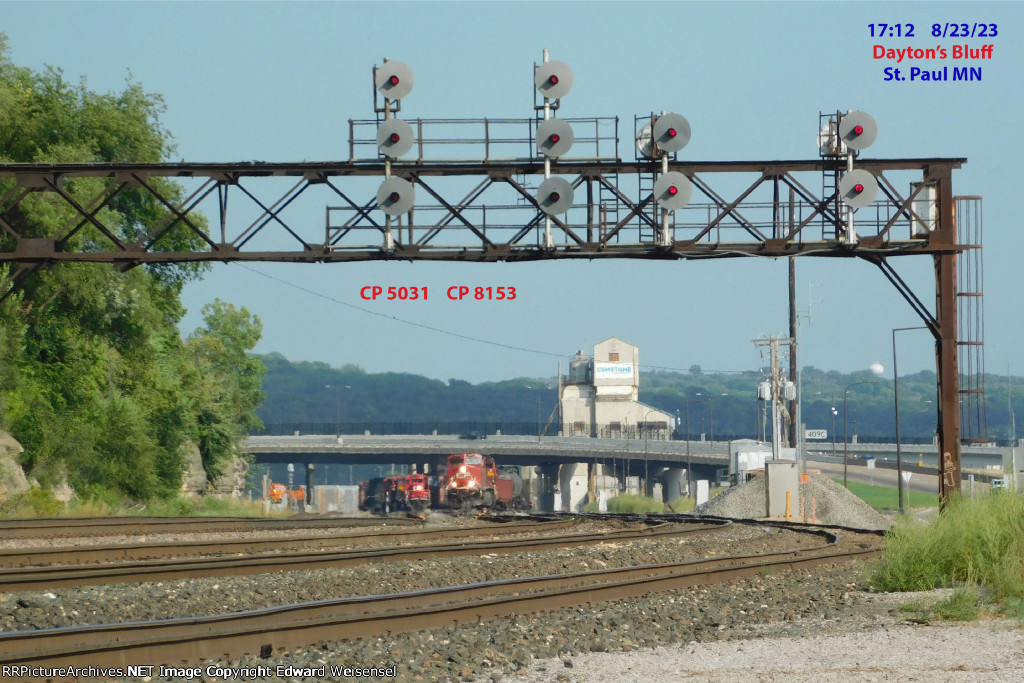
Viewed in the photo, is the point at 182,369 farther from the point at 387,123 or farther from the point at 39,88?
the point at 387,123

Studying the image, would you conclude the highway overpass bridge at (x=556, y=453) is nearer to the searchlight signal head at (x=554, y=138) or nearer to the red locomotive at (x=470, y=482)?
the red locomotive at (x=470, y=482)

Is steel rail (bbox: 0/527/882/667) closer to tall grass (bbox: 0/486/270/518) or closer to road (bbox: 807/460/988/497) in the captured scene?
tall grass (bbox: 0/486/270/518)

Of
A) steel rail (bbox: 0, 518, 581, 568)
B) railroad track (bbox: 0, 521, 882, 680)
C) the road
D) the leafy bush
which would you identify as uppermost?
railroad track (bbox: 0, 521, 882, 680)

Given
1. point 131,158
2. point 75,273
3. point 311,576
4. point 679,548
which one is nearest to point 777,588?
point 679,548

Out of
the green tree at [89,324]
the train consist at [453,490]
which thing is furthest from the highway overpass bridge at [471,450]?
the green tree at [89,324]

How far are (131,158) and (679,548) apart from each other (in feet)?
121

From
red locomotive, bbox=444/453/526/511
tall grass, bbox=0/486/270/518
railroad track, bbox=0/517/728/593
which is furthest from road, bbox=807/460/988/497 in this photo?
railroad track, bbox=0/517/728/593

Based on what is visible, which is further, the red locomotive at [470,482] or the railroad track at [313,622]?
the red locomotive at [470,482]

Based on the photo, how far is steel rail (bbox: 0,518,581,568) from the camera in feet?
58.2

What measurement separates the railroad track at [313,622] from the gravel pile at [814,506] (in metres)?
25.8

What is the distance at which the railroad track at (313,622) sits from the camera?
30.8 ft

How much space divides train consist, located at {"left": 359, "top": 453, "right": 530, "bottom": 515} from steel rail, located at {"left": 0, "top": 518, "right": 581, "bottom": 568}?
23704 mm

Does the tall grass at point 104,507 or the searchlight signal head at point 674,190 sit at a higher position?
the searchlight signal head at point 674,190

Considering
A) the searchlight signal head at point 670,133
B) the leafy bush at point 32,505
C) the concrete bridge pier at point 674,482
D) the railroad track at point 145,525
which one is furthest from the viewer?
the concrete bridge pier at point 674,482
